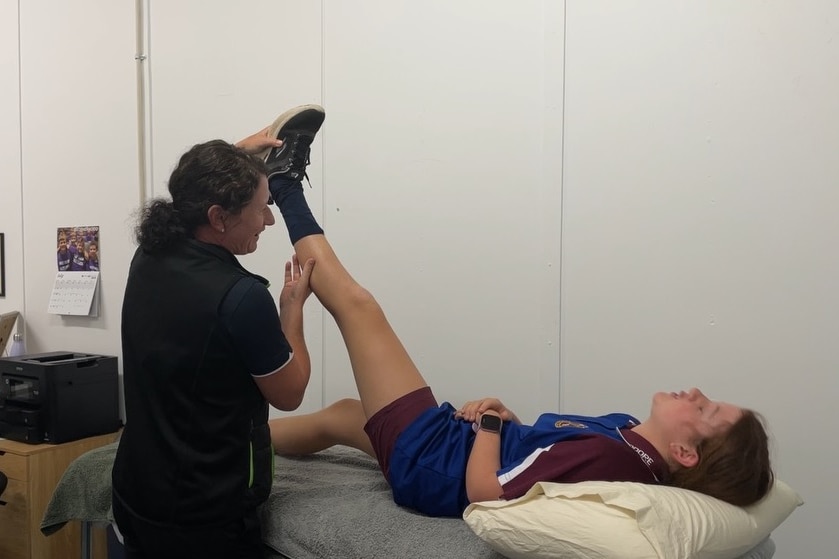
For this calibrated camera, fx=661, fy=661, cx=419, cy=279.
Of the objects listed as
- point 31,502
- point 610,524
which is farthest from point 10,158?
point 610,524

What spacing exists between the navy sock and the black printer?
138 centimetres

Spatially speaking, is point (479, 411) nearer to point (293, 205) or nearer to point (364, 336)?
point (364, 336)

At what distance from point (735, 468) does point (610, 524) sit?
0.40m

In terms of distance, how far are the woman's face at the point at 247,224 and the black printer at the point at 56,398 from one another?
1.54m

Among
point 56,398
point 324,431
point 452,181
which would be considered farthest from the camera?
point 56,398

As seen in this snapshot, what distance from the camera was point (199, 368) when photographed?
132cm

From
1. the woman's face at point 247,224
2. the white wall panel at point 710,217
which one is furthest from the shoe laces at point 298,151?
the white wall panel at point 710,217

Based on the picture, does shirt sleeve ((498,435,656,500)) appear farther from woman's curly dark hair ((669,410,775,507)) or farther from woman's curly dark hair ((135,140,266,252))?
woman's curly dark hair ((135,140,266,252))

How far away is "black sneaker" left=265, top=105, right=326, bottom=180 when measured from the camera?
1.76 meters

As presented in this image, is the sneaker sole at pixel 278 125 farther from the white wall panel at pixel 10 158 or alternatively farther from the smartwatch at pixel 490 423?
the white wall panel at pixel 10 158

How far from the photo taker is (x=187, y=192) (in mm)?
1376

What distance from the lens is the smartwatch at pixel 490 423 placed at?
1.53 m

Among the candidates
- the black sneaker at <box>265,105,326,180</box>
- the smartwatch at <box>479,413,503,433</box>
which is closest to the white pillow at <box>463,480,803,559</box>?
the smartwatch at <box>479,413,503,433</box>

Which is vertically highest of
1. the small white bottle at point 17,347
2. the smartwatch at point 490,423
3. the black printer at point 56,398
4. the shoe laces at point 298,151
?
the shoe laces at point 298,151
